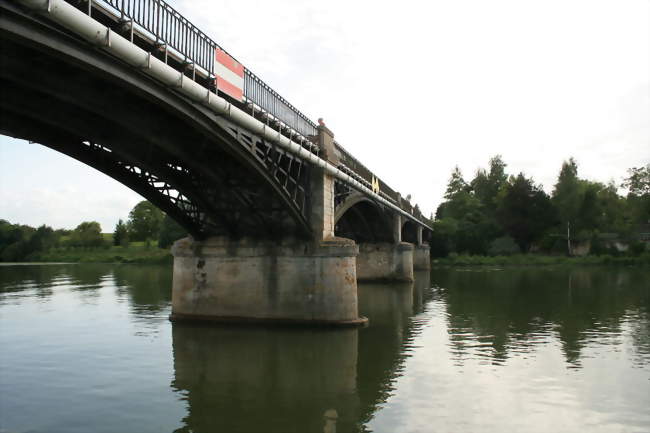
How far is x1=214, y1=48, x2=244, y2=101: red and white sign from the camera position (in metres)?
15.0

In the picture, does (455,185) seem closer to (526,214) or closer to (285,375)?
(526,214)

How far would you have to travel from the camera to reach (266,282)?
69.2 feet

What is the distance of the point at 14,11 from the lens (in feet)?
26.4

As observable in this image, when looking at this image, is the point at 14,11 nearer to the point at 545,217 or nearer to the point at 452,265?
the point at 452,265

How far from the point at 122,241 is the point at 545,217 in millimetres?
88154

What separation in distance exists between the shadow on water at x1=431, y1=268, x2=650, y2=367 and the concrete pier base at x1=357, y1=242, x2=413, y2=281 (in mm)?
6841

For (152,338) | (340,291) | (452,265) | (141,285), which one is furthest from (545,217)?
(152,338)

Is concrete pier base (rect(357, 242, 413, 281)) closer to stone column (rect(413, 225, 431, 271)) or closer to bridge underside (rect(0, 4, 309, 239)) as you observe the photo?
stone column (rect(413, 225, 431, 271))

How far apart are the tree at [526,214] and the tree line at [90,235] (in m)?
54.4

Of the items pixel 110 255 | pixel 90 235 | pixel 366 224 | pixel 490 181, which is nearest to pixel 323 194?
pixel 366 224

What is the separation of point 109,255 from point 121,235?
61.1ft

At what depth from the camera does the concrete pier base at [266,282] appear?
2064 centimetres

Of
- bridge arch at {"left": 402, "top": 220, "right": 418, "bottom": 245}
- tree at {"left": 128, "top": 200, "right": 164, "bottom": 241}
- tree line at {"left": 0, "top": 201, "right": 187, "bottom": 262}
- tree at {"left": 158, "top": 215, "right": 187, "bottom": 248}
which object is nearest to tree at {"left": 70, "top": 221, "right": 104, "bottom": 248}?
tree line at {"left": 0, "top": 201, "right": 187, "bottom": 262}

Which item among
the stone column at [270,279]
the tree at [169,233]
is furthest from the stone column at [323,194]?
the tree at [169,233]
